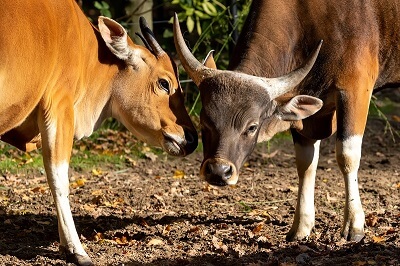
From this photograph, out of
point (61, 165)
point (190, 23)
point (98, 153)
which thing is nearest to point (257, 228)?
point (61, 165)

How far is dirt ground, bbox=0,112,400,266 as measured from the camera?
588cm

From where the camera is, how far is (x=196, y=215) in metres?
7.32

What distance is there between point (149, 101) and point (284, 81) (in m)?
0.96

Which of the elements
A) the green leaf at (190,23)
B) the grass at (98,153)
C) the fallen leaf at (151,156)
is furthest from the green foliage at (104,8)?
the fallen leaf at (151,156)

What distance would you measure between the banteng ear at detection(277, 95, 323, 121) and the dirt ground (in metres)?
0.87

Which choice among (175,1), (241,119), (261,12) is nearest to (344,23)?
(261,12)

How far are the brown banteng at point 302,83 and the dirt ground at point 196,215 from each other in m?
0.46

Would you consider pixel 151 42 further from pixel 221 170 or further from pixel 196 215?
pixel 196 215

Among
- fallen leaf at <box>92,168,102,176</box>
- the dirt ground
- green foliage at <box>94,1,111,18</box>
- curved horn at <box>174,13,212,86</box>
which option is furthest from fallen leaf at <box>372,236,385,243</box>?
green foliage at <box>94,1,111,18</box>

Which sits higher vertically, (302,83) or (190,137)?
(302,83)

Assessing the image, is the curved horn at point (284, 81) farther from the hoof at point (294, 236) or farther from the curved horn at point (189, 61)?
the hoof at point (294, 236)

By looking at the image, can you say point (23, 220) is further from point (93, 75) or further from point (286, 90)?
point (286, 90)

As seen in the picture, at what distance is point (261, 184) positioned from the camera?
8.40 meters

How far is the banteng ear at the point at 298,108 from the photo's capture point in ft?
20.9
